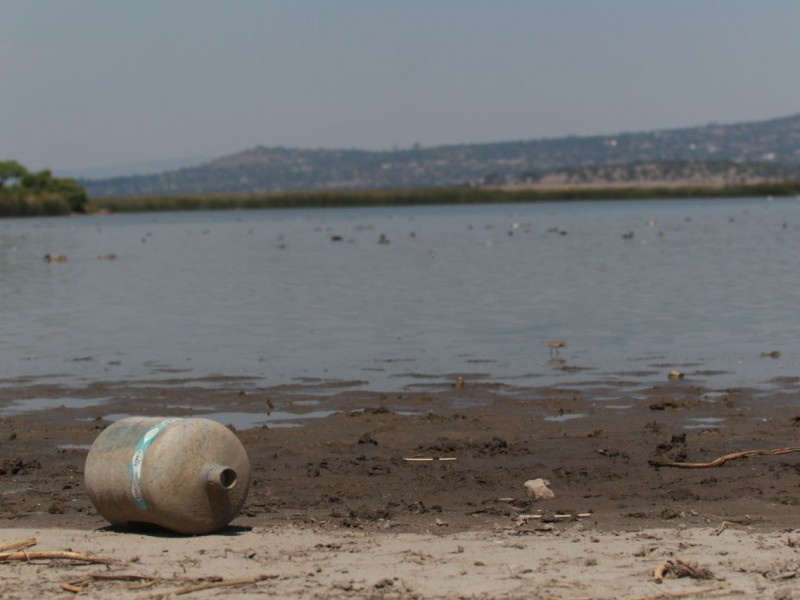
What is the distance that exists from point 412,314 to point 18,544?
2033 cm

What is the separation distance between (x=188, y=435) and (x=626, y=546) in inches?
129

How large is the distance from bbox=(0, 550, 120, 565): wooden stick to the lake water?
9531 millimetres

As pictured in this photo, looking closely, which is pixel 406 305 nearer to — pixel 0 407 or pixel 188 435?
pixel 0 407

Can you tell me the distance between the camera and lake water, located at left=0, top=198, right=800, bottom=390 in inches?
821

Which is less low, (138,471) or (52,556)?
(138,471)

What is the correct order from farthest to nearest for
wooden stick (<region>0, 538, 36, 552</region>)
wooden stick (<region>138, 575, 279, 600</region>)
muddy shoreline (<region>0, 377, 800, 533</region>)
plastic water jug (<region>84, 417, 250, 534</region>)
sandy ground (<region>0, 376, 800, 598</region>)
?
muddy shoreline (<region>0, 377, 800, 533</region>), plastic water jug (<region>84, 417, 250, 534</region>), wooden stick (<region>0, 538, 36, 552</region>), sandy ground (<region>0, 376, 800, 598</region>), wooden stick (<region>138, 575, 279, 600</region>)

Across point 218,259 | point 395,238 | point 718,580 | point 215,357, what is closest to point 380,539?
point 718,580

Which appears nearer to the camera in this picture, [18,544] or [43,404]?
[18,544]

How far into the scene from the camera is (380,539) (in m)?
10.1

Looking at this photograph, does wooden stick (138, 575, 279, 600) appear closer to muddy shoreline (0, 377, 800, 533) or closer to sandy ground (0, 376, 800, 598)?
sandy ground (0, 376, 800, 598)

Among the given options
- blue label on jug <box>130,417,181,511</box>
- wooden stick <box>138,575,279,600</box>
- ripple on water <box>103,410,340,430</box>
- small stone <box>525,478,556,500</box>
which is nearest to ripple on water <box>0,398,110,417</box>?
ripple on water <box>103,410,340,430</box>

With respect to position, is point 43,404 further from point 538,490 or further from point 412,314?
point 412,314

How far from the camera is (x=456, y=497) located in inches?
458

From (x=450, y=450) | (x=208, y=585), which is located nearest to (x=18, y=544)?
(x=208, y=585)
